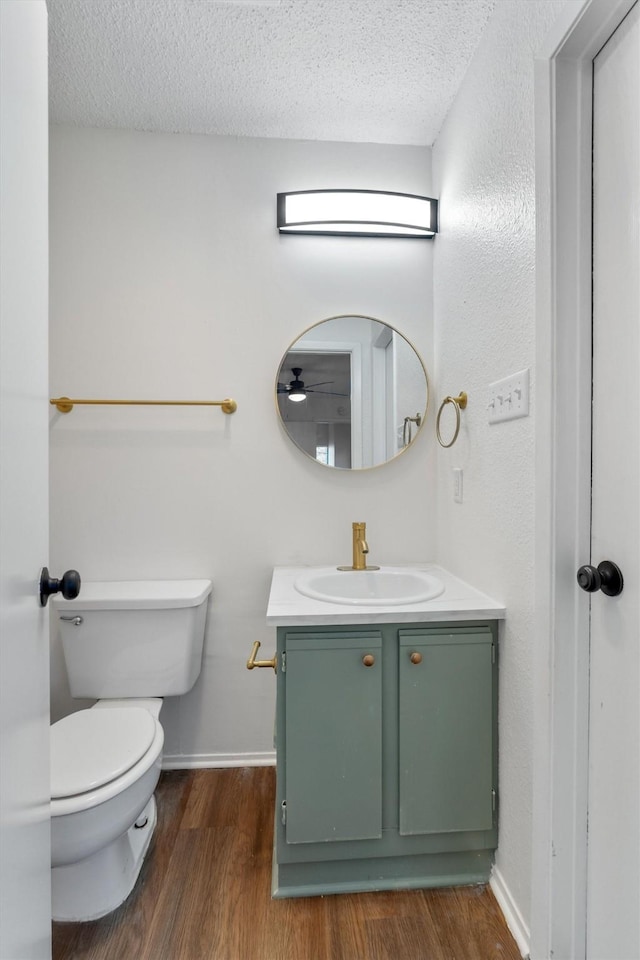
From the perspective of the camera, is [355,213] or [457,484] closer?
[457,484]

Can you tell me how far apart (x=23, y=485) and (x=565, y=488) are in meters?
1.03

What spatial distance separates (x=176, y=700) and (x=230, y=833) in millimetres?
486

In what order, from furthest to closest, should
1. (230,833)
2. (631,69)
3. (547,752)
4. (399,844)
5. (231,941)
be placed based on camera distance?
(230,833) < (399,844) < (231,941) < (547,752) < (631,69)

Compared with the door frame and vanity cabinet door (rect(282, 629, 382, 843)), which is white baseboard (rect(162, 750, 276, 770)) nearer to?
vanity cabinet door (rect(282, 629, 382, 843))

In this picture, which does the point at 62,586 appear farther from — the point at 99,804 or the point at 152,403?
the point at 152,403

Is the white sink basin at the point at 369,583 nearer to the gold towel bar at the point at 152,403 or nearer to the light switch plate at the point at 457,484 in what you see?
the light switch plate at the point at 457,484

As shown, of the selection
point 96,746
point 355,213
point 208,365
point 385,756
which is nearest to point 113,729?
point 96,746

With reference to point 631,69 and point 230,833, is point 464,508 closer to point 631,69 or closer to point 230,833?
point 631,69

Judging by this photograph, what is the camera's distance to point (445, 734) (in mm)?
1252

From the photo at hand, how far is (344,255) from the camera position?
1.78m

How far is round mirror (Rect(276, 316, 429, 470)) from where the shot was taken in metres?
1.76

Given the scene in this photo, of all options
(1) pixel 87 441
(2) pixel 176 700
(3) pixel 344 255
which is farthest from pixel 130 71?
(2) pixel 176 700

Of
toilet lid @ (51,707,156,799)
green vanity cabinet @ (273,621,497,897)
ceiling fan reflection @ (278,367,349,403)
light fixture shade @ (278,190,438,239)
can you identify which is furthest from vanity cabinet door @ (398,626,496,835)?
light fixture shade @ (278,190,438,239)

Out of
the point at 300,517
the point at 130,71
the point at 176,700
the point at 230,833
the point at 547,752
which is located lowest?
the point at 230,833
